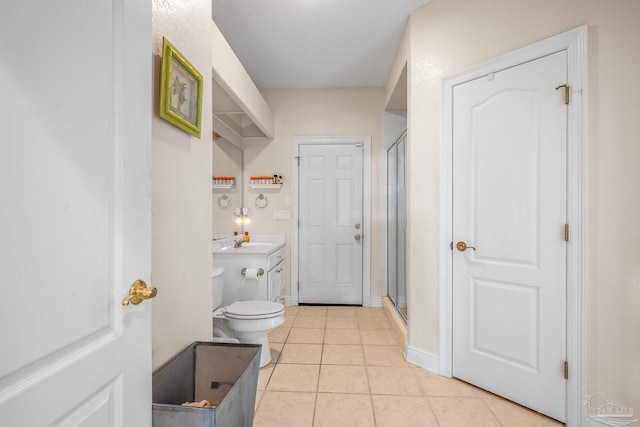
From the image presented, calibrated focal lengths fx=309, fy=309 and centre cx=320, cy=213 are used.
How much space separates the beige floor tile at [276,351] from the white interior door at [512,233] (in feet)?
4.19

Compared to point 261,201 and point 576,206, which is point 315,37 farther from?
point 576,206

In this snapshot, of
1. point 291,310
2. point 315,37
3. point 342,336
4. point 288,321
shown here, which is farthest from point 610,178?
point 291,310

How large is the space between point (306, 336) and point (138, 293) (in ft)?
7.38

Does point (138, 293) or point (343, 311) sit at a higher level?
point (138, 293)

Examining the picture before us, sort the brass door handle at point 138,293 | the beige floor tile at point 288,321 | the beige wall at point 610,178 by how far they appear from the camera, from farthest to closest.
Answer: the beige floor tile at point 288,321 < the beige wall at point 610,178 < the brass door handle at point 138,293

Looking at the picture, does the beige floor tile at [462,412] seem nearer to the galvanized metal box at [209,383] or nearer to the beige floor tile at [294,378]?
the beige floor tile at [294,378]

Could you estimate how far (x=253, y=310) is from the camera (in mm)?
2199

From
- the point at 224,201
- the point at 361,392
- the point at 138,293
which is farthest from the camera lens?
the point at 224,201

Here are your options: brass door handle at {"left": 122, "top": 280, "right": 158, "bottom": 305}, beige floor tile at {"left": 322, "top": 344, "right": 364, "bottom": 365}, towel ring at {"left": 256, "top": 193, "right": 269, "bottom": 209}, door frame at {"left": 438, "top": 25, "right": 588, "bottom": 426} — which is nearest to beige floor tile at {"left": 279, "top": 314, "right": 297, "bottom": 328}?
beige floor tile at {"left": 322, "top": 344, "right": 364, "bottom": 365}

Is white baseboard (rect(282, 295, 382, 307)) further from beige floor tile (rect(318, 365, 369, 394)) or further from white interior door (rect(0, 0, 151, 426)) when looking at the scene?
white interior door (rect(0, 0, 151, 426))

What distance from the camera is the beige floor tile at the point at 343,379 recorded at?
6.37 feet

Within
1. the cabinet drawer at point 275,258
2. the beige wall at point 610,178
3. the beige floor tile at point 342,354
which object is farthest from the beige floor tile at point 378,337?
the beige wall at point 610,178

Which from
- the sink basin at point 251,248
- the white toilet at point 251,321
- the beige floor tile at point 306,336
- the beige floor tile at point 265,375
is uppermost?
the sink basin at point 251,248

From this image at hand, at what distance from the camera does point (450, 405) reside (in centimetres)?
178
